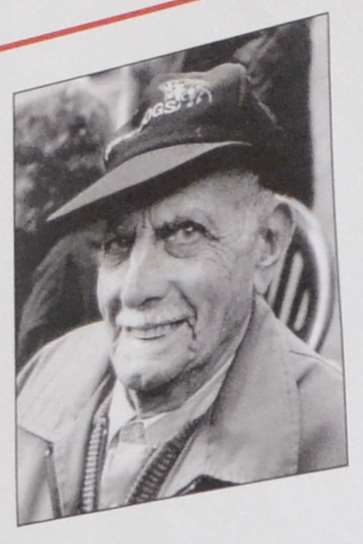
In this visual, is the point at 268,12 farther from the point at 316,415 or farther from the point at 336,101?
the point at 316,415

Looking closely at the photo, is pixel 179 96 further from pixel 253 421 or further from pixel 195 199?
pixel 253 421

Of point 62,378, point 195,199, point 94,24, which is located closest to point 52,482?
point 62,378

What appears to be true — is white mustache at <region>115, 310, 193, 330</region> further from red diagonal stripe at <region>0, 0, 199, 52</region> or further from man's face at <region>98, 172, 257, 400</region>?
red diagonal stripe at <region>0, 0, 199, 52</region>

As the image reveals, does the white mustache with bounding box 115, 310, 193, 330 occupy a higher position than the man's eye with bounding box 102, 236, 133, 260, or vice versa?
the man's eye with bounding box 102, 236, 133, 260

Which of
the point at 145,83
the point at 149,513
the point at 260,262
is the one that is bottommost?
the point at 149,513

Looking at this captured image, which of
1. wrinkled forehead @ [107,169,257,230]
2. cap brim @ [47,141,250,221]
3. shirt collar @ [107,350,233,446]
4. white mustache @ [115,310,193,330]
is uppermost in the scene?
cap brim @ [47,141,250,221]

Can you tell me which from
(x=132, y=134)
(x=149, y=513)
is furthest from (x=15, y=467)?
(x=132, y=134)

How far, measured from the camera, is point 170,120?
94 cm

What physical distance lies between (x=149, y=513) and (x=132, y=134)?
0.69 ft

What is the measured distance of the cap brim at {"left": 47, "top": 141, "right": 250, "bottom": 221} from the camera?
3.04 ft

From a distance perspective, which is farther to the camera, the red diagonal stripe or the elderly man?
the red diagonal stripe

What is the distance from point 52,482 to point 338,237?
0.62 feet

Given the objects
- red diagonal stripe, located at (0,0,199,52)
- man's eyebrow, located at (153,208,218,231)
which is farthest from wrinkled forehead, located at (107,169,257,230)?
red diagonal stripe, located at (0,0,199,52)

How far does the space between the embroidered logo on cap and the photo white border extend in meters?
0.02
